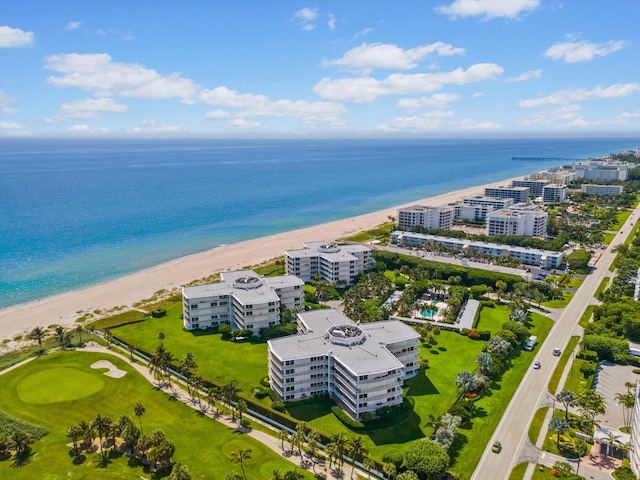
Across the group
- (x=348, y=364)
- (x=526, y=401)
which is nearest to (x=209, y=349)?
(x=348, y=364)

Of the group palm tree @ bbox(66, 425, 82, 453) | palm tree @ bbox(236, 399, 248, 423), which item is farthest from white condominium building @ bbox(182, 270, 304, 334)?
palm tree @ bbox(66, 425, 82, 453)

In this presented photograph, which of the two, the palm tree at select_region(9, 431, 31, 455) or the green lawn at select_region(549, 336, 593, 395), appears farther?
the green lawn at select_region(549, 336, 593, 395)

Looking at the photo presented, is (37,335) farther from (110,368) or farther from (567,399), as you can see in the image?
(567,399)

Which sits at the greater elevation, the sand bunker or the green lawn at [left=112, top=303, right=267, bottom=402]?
the green lawn at [left=112, top=303, right=267, bottom=402]

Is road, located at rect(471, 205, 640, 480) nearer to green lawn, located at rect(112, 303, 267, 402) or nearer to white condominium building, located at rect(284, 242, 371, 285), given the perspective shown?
green lawn, located at rect(112, 303, 267, 402)

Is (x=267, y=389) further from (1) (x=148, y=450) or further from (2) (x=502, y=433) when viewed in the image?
(2) (x=502, y=433)

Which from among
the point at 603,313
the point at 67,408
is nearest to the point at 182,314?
the point at 67,408

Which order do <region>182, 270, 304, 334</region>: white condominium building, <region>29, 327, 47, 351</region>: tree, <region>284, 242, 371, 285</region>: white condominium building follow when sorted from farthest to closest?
<region>284, 242, 371, 285</region>: white condominium building, <region>182, 270, 304, 334</region>: white condominium building, <region>29, 327, 47, 351</region>: tree
